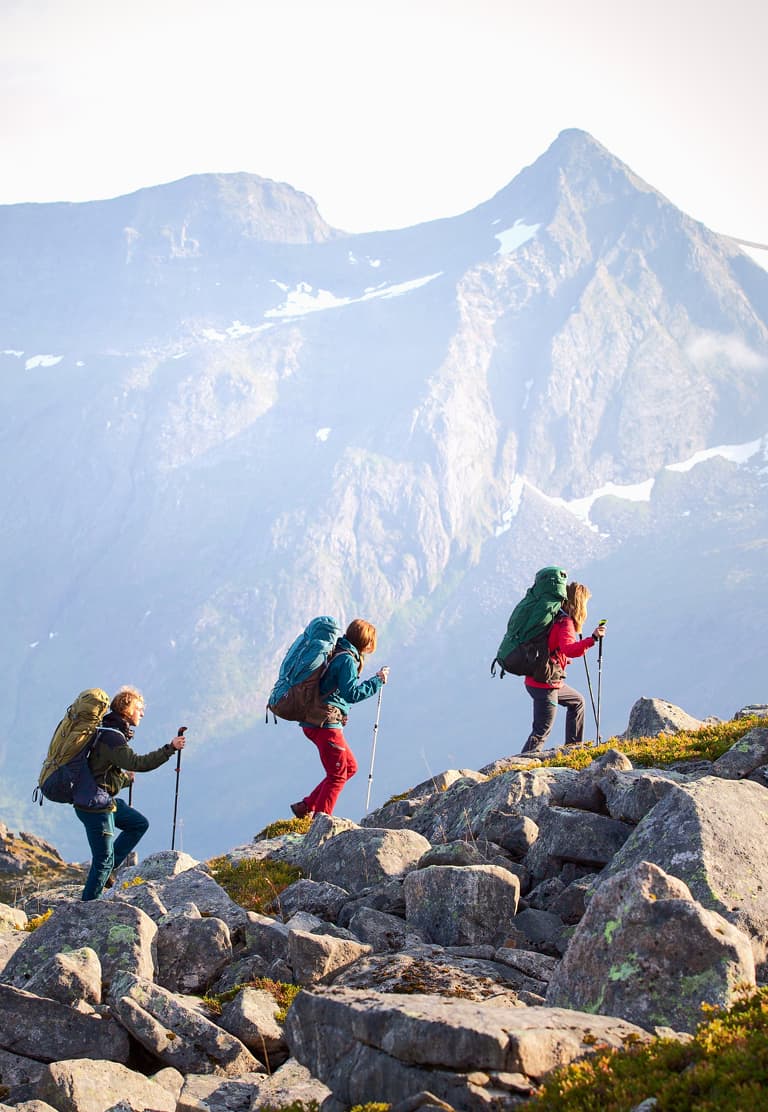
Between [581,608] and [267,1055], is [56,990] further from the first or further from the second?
[581,608]

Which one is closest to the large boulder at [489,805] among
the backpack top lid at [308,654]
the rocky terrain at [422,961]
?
the rocky terrain at [422,961]

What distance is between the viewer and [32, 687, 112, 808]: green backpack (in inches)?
626

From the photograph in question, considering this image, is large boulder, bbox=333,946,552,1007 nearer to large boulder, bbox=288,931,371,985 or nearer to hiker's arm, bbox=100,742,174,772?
large boulder, bbox=288,931,371,985

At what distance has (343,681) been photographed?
1906 centimetres

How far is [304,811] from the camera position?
72.4ft

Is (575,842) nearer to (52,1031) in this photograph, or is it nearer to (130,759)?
(130,759)

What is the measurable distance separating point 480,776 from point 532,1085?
13.9 m

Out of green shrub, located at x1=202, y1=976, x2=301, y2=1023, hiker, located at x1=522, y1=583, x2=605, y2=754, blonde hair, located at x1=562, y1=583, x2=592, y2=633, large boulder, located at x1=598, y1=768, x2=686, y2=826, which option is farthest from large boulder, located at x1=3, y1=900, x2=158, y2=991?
blonde hair, located at x1=562, y1=583, x2=592, y2=633

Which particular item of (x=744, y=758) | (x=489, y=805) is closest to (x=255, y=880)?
(x=489, y=805)

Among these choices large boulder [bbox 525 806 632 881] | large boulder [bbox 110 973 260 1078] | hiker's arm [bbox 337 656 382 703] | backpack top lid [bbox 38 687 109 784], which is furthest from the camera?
hiker's arm [bbox 337 656 382 703]

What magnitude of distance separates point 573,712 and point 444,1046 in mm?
→ 17331

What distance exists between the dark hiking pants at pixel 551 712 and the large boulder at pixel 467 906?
9707 millimetres

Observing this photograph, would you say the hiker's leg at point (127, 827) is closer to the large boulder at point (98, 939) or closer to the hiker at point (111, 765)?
the hiker at point (111, 765)

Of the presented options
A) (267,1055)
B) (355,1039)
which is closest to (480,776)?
(267,1055)
